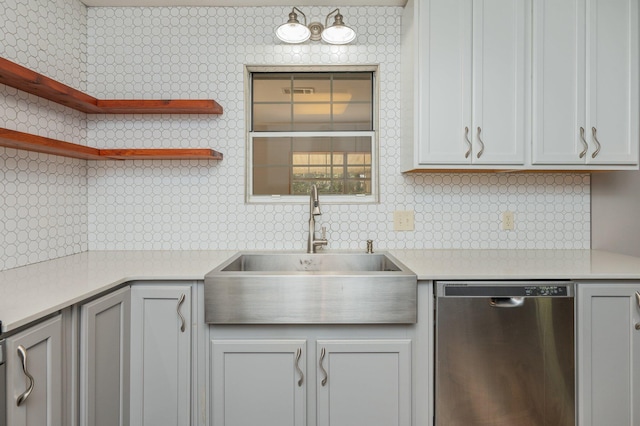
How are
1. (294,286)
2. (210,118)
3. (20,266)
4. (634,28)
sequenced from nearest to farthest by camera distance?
1. (294,286)
2. (20,266)
3. (634,28)
4. (210,118)

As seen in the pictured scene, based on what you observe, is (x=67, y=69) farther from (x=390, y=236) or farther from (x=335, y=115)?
(x=390, y=236)

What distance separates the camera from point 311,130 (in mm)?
2443

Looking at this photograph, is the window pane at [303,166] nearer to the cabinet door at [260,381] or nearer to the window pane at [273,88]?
the window pane at [273,88]

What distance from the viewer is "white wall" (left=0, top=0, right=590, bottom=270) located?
232 centimetres

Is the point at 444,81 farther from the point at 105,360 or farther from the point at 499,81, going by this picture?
the point at 105,360

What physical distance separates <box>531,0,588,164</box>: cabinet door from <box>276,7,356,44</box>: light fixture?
987 mm

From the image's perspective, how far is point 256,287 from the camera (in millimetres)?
1588

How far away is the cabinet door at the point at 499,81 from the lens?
1.98 metres

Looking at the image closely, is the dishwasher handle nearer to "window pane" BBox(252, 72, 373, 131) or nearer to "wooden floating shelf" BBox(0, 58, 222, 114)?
"window pane" BBox(252, 72, 373, 131)

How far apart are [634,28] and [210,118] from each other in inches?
92.3

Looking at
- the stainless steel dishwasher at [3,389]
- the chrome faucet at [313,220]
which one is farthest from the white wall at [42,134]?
the chrome faucet at [313,220]

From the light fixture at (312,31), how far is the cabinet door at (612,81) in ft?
4.13

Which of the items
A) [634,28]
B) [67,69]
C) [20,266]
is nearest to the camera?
[20,266]

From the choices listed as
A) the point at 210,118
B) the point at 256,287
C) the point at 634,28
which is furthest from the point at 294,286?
the point at 634,28
